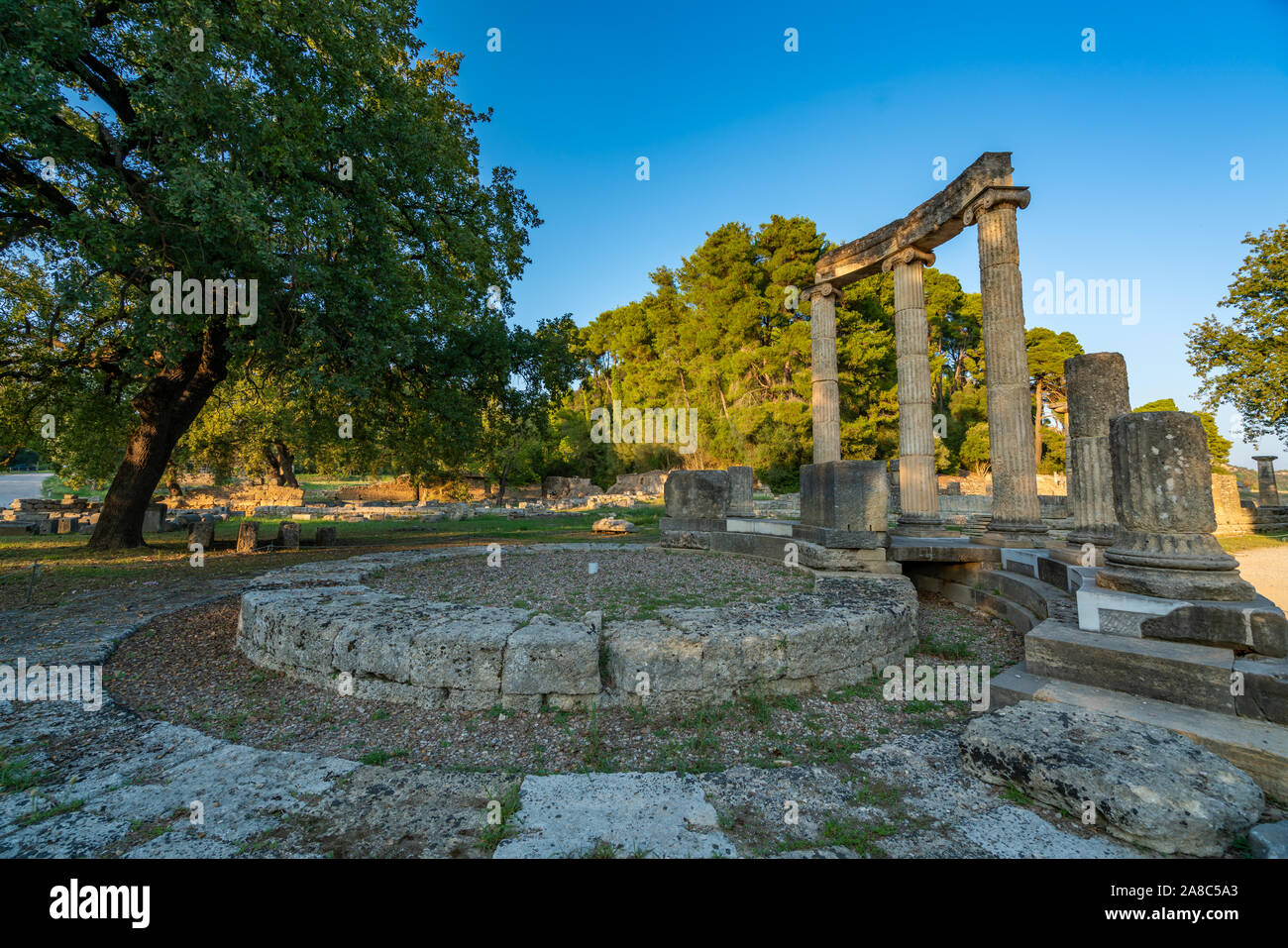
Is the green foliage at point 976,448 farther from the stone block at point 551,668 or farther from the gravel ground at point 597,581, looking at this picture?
the stone block at point 551,668

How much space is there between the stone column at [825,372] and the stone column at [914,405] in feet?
4.85

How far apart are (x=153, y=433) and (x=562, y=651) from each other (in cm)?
1158

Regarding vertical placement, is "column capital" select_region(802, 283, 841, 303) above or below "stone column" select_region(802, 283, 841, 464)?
above

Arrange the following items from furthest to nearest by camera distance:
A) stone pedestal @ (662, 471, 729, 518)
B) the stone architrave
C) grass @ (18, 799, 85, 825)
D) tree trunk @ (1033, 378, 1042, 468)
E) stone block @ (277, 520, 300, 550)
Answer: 1. tree trunk @ (1033, 378, 1042, 468)
2. stone block @ (277, 520, 300, 550)
3. the stone architrave
4. stone pedestal @ (662, 471, 729, 518)
5. grass @ (18, 799, 85, 825)

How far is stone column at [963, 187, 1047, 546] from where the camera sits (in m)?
8.95

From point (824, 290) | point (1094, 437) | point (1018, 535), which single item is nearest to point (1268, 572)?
point (1018, 535)

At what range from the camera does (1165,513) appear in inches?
159

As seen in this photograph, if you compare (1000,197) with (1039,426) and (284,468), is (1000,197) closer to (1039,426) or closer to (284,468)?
(284,468)

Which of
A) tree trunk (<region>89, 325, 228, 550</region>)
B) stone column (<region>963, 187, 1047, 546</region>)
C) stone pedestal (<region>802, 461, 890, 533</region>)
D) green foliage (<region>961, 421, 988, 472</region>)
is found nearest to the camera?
stone pedestal (<region>802, 461, 890, 533</region>)

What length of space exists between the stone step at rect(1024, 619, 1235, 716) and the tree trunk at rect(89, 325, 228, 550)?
1289 centimetres

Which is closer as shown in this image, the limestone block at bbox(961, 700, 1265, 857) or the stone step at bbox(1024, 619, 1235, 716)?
the limestone block at bbox(961, 700, 1265, 857)

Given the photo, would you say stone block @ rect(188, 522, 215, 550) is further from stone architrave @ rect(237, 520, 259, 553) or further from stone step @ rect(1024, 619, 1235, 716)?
stone step @ rect(1024, 619, 1235, 716)

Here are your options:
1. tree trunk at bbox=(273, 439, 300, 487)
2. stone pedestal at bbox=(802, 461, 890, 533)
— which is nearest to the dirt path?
stone pedestal at bbox=(802, 461, 890, 533)
